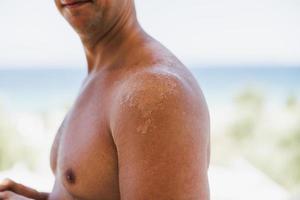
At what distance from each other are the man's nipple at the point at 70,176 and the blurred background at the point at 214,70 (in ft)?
19.1

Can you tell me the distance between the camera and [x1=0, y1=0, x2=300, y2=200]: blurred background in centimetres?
712

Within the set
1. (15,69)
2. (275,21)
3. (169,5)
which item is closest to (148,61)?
(169,5)

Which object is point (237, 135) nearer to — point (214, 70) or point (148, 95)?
point (214, 70)

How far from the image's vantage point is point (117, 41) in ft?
3.32

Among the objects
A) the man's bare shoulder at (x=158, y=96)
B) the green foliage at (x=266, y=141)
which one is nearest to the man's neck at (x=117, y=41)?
the man's bare shoulder at (x=158, y=96)

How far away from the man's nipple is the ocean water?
29.8 feet

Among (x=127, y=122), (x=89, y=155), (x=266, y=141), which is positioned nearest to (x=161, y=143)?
(x=127, y=122)

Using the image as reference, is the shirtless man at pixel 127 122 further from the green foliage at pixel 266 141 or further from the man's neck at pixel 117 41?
the green foliage at pixel 266 141

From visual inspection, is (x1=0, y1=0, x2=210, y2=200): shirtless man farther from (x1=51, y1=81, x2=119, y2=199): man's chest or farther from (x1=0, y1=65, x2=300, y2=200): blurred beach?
(x1=0, y1=65, x2=300, y2=200): blurred beach

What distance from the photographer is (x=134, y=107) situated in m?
0.78

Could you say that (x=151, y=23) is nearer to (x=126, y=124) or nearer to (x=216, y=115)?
(x=216, y=115)

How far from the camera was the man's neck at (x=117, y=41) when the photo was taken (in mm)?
978

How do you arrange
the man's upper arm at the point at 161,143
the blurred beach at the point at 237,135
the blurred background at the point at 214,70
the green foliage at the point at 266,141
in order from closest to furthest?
1. the man's upper arm at the point at 161,143
2. the blurred beach at the point at 237,135
3. the green foliage at the point at 266,141
4. the blurred background at the point at 214,70

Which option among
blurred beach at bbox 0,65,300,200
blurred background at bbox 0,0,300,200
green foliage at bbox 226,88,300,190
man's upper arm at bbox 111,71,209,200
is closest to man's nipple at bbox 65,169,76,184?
man's upper arm at bbox 111,71,209,200
